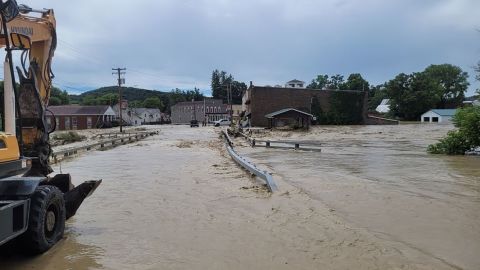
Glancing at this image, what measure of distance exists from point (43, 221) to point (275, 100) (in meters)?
82.1

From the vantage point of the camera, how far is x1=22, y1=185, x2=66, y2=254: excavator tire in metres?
6.57

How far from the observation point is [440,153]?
2547cm

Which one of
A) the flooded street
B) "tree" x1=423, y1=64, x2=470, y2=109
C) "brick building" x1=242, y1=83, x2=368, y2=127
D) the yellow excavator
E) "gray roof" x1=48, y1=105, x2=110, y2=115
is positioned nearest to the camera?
the yellow excavator

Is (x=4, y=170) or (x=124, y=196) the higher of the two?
(x=4, y=170)

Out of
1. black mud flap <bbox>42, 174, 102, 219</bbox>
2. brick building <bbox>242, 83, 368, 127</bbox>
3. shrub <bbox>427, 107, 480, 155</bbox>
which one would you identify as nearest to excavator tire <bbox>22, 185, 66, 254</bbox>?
black mud flap <bbox>42, 174, 102, 219</bbox>

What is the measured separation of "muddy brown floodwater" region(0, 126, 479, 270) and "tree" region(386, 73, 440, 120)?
101 meters

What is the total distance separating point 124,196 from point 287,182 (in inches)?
195

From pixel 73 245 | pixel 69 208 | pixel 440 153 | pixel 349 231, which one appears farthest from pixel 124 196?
pixel 440 153

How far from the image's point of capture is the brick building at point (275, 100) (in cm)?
8712

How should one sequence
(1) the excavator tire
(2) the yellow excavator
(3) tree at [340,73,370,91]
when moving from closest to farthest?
(2) the yellow excavator, (1) the excavator tire, (3) tree at [340,73,370,91]

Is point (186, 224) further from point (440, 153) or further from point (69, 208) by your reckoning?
point (440, 153)

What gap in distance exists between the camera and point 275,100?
88000mm

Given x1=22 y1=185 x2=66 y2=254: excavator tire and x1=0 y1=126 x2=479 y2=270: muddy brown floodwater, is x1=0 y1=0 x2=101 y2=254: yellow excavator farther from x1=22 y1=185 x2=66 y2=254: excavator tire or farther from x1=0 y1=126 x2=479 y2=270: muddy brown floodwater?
x1=0 y1=126 x2=479 y2=270: muddy brown floodwater

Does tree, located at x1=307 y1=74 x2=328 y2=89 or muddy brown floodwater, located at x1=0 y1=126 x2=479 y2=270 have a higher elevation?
tree, located at x1=307 y1=74 x2=328 y2=89
